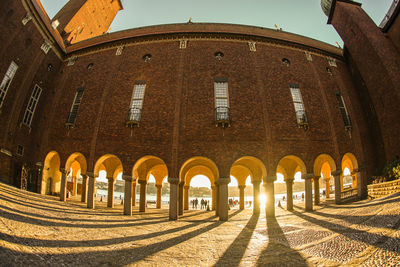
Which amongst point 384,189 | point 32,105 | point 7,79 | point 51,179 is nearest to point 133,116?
point 32,105

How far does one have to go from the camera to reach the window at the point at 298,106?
1279 centimetres

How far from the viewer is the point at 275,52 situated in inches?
598

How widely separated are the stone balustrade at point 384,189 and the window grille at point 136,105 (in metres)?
14.7

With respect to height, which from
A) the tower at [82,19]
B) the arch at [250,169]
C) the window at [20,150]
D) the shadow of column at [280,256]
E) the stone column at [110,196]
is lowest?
the stone column at [110,196]

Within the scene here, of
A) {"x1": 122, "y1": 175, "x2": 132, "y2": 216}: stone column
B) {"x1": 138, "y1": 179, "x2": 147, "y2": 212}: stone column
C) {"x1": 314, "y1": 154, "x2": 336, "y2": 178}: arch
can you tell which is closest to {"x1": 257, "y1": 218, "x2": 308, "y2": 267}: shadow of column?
{"x1": 122, "y1": 175, "x2": 132, "y2": 216}: stone column

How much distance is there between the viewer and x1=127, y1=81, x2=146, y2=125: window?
12711 mm

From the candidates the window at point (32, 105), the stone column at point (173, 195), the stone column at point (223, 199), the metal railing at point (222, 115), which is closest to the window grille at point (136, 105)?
the stone column at point (173, 195)

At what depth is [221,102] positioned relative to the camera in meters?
13.1

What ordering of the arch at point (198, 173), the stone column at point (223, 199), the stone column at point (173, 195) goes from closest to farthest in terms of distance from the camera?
the stone column at point (223, 199) < the stone column at point (173, 195) < the arch at point (198, 173)

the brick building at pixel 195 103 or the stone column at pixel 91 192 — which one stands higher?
the brick building at pixel 195 103

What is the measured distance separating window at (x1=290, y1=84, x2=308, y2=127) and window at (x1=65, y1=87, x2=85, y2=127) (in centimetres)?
1633

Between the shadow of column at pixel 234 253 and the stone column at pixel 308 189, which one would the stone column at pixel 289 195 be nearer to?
the stone column at pixel 308 189

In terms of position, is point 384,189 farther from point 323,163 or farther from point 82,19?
point 82,19

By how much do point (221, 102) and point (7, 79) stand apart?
1534 cm
